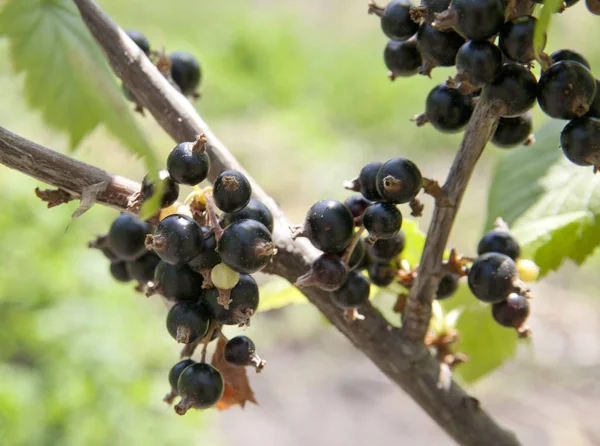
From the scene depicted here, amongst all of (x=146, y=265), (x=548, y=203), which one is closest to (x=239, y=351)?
(x=146, y=265)

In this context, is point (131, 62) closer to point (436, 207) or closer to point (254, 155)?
point (436, 207)

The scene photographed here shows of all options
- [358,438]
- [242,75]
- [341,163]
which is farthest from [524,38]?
[242,75]

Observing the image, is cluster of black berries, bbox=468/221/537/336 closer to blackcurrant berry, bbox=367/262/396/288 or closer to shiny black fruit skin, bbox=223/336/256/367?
blackcurrant berry, bbox=367/262/396/288

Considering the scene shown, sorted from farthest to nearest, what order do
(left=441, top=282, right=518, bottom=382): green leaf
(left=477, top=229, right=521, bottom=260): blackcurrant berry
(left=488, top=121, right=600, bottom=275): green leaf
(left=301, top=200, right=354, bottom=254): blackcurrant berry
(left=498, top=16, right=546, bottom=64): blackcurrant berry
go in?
(left=441, top=282, right=518, bottom=382): green leaf, (left=488, top=121, right=600, bottom=275): green leaf, (left=477, top=229, right=521, bottom=260): blackcurrant berry, (left=301, top=200, right=354, bottom=254): blackcurrant berry, (left=498, top=16, right=546, bottom=64): blackcurrant berry

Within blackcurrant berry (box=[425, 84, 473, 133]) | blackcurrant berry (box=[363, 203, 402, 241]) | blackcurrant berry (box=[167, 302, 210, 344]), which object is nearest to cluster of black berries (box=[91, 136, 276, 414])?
blackcurrant berry (box=[167, 302, 210, 344])

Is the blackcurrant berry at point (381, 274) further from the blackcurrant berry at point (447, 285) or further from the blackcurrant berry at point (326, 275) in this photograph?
the blackcurrant berry at point (326, 275)

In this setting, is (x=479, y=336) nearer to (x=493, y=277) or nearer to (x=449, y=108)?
(x=493, y=277)
